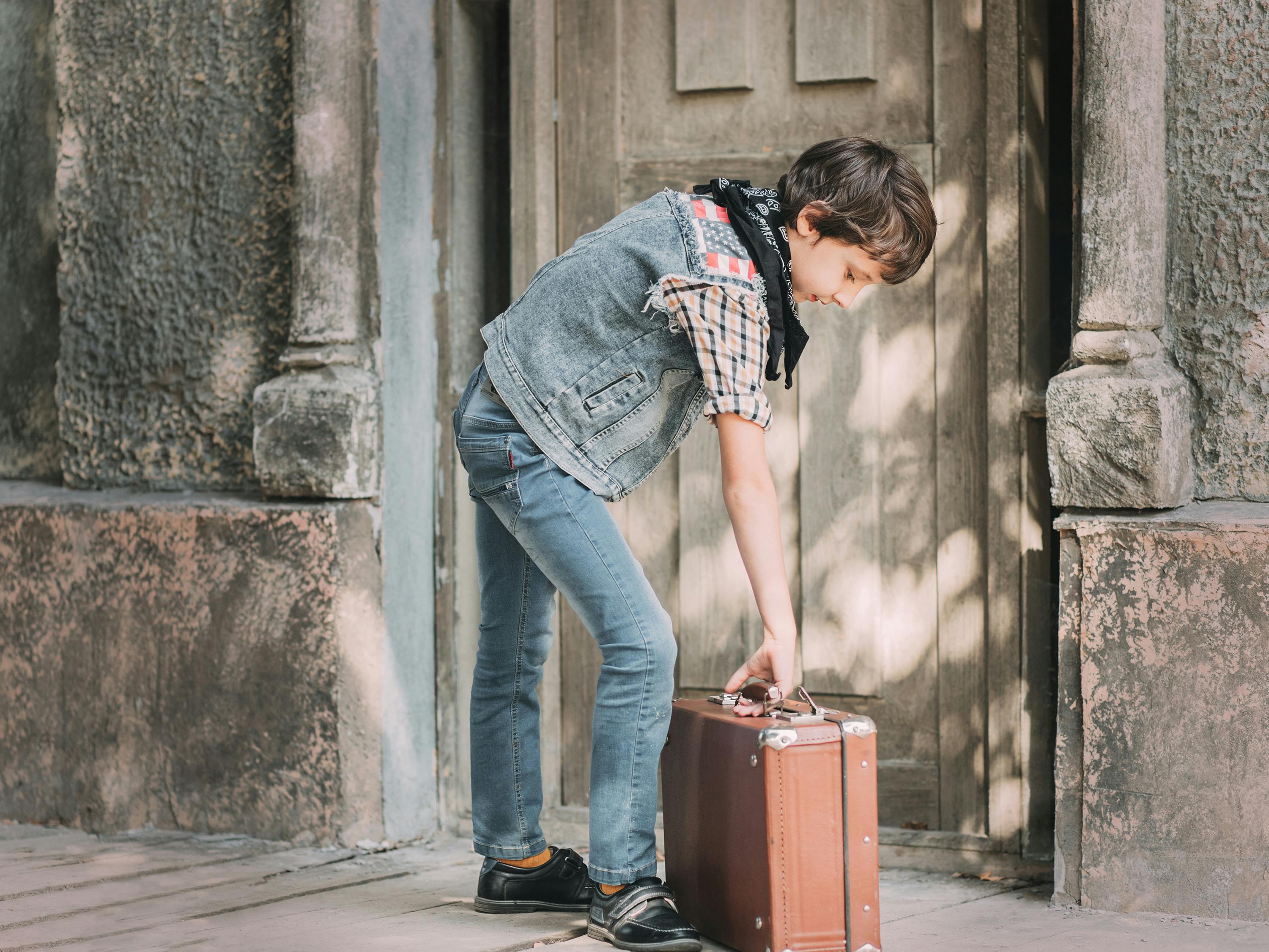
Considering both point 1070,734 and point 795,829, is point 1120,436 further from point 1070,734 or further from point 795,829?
point 795,829

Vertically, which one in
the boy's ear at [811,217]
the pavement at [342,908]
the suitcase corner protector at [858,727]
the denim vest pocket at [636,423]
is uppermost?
the boy's ear at [811,217]

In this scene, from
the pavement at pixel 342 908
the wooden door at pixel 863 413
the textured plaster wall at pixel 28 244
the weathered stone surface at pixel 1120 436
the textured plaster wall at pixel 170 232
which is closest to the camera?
the pavement at pixel 342 908

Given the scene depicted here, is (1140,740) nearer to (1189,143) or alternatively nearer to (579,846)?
(1189,143)

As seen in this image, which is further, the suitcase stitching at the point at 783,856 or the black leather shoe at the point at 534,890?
the black leather shoe at the point at 534,890

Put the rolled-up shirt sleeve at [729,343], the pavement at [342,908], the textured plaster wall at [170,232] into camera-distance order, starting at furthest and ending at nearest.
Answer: the textured plaster wall at [170,232], the pavement at [342,908], the rolled-up shirt sleeve at [729,343]

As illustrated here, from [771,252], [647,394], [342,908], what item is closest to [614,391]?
[647,394]

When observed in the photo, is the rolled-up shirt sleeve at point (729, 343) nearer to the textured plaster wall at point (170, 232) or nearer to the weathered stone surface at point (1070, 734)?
the weathered stone surface at point (1070, 734)

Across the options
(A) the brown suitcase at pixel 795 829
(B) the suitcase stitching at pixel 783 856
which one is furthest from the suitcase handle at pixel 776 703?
(B) the suitcase stitching at pixel 783 856

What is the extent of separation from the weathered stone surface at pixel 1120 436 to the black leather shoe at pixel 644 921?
115 centimetres

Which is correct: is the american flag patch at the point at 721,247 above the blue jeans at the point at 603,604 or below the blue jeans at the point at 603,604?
above

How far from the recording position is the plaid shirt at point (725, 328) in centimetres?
219

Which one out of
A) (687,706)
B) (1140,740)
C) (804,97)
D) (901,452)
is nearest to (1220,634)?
(1140,740)

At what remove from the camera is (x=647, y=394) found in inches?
94.1

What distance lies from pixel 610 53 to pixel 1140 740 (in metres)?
2.07
